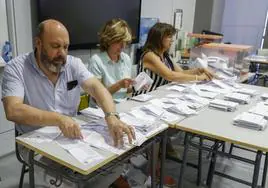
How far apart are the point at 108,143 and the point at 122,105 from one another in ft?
2.08

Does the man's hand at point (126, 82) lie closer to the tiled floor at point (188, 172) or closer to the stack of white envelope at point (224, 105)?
the stack of white envelope at point (224, 105)

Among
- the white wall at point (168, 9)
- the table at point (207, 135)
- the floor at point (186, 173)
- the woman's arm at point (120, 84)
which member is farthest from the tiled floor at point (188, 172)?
the white wall at point (168, 9)

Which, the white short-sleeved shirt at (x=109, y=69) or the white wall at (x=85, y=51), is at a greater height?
the white wall at (x=85, y=51)

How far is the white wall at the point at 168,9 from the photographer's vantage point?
4.01 metres

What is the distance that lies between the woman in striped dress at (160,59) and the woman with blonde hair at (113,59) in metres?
0.30

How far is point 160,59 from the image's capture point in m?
2.54

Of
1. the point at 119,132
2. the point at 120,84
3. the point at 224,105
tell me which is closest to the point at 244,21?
the point at 224,105

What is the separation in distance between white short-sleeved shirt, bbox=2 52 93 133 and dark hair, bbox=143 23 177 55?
95cm

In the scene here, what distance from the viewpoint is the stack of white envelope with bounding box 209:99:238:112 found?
76.1 inches

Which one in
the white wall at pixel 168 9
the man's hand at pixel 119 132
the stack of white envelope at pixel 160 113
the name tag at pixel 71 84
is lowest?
the stack of white envelope at pixel 160 113

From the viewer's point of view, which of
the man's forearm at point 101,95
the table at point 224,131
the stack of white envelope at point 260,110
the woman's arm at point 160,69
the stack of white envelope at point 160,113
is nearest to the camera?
the table at point 224,131

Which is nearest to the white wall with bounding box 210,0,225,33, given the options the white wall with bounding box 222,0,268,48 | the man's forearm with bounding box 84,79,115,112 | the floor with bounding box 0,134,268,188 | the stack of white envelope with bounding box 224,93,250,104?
the white wall with bounding box 222,0,268,48

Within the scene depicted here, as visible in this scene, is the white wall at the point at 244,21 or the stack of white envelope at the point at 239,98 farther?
the white wall at the point at 244,21

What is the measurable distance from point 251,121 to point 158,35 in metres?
1.20
